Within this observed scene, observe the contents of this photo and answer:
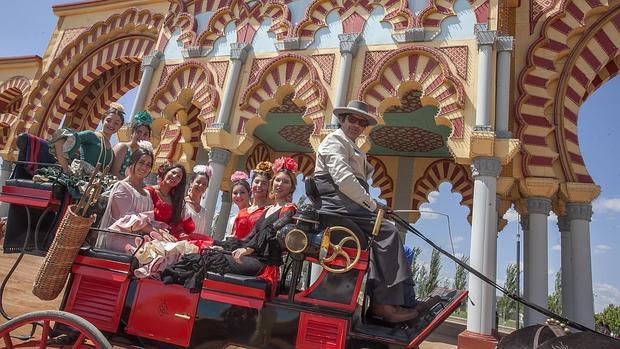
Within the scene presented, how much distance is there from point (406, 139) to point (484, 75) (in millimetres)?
4481

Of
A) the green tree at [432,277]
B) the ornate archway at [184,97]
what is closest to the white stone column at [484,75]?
the green tree at [432,277]

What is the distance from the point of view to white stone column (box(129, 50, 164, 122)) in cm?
926

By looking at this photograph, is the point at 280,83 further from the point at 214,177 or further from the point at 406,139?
the point at 406,139

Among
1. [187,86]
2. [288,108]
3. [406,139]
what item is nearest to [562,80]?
[406,139]

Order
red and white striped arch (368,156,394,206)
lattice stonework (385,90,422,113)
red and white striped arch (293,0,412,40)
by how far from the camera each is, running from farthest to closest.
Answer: red and white striped arch (368,156,394,206)
lattice stonework (385,90,422,113)
red and white striped arch (293,0,412,40)

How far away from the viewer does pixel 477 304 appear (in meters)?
5.77

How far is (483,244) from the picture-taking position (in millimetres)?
5988

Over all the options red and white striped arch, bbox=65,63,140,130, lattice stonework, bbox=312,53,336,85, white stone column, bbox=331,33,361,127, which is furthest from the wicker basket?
red and white striped arch, bbox=65,63,140,130

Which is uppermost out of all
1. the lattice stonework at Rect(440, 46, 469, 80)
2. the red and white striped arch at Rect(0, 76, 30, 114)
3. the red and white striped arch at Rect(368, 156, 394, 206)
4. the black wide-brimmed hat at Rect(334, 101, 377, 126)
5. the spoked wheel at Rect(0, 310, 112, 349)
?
the red and white striped arch at Rect(0, 76, 30, 114)

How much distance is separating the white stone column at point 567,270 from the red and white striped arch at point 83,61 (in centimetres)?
1212

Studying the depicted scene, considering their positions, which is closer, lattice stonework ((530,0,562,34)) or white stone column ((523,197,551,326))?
white stone column ((523,197,551,326))

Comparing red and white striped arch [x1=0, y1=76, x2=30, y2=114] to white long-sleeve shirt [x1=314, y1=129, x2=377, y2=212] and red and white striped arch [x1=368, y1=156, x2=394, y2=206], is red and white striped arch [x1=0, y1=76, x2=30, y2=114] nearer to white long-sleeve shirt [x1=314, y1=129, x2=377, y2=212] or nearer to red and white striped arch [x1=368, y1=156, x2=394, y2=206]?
red and white striped arch [x1=368, y1=156, x2=394, y2=206]

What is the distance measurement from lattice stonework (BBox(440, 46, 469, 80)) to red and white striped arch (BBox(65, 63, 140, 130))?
11.0 m

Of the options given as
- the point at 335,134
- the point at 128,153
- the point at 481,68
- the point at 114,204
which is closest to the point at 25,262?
the point at 128,153
